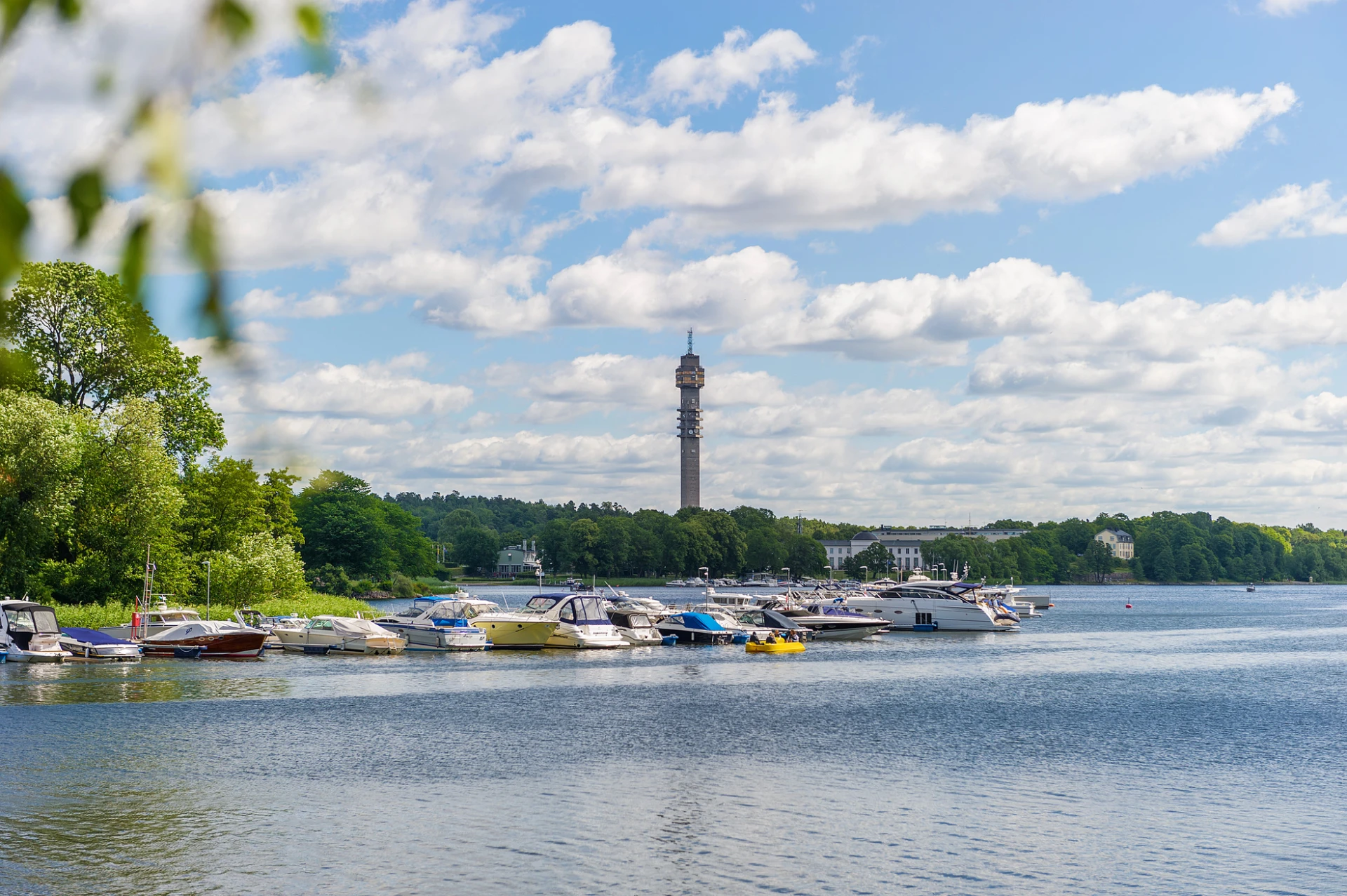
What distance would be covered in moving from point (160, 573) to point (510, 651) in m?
22.0

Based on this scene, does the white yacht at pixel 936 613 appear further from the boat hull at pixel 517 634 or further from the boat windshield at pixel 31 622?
the boat windshield at pixel 31 622

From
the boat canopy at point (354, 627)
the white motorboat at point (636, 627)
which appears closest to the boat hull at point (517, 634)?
the white motorboat at point (636, 627)

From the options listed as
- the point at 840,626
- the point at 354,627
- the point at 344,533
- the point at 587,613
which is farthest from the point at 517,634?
the point at 344,533

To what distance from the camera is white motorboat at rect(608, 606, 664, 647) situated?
9119 centimetres

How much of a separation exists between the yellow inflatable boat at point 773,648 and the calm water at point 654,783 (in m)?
19.5

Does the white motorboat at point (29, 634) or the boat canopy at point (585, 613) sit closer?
the white motorboat at point (29, 634)

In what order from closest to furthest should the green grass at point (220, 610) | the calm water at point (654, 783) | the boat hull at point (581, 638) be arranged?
the calm water at point (654, 783) < the green grass at point (220, 610) < the boat hull at point (581, 638)

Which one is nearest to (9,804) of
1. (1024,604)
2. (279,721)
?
(279,721)

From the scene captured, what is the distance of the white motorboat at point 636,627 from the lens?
91188 millimetres

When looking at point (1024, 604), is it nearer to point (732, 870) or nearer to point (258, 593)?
point (258, 593)

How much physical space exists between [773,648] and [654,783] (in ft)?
182

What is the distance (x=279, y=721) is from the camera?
150 feet

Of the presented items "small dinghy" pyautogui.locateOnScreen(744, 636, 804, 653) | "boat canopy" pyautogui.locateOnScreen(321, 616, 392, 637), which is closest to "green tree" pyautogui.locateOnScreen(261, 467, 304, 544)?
"boat canopy" pyautogui.locateOnScreen(321, 616, 392, 637)

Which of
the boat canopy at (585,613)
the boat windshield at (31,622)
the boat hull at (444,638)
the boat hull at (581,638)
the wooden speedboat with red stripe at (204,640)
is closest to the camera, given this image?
the boat windshield at (31,622)
